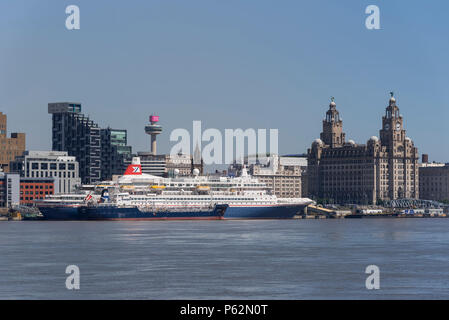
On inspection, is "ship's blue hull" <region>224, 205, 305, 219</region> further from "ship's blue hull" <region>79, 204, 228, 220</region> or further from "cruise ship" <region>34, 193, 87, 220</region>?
"cruise ship" <region>34, 193, 87, 220</region>

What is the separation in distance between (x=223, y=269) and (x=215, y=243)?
88.2ft

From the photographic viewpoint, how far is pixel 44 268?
63.1 m

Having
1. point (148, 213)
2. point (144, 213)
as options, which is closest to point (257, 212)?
point (148, 213)

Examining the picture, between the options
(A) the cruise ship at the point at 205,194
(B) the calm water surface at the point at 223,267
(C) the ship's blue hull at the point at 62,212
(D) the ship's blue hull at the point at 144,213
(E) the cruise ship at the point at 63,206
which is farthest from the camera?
(A) the cruise ship at the point at 205,194

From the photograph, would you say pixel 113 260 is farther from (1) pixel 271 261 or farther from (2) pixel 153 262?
(1) pixel 271 261

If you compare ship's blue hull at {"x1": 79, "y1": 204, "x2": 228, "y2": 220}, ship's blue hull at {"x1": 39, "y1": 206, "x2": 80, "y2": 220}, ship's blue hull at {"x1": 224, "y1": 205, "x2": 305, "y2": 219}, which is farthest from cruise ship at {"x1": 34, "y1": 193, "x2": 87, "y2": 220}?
ship's blue hull at {"x1": 224, "y1": 205, "x2": 305, "y2": 219}

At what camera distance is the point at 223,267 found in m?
63.7

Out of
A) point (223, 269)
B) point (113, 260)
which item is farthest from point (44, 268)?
point (223, 269)

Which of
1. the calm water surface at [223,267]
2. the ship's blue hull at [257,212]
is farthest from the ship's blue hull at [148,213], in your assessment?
the calm water surface at [223,267]

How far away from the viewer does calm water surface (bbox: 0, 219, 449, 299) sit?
5116 centimetres

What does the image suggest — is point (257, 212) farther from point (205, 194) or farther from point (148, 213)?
point (148, 213)

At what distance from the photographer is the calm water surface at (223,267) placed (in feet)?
168

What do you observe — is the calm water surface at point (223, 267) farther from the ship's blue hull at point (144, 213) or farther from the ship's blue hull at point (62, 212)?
the ship's blue hull at point (62, 212)

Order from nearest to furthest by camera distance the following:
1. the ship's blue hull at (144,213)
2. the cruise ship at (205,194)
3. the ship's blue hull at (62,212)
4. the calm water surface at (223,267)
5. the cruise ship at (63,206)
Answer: the calm water surface at (223,267) → the ship's blue hull at (144,213) → the ship's blue hull at (62,212) → the cruise ship at (63,206) → the cruise ship at (205,194)
